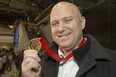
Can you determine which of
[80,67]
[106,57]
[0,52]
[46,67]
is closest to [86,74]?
[80,67]

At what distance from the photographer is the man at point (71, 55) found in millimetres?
1404

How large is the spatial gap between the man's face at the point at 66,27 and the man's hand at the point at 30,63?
275 mm

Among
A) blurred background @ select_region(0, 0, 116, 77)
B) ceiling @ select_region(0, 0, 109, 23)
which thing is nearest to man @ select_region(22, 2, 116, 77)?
blurred background @ select_region(0, 0, 116, 77)

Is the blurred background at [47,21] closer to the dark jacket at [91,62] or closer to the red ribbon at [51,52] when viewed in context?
the red ribbon at [51,52]

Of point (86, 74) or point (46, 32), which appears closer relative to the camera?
point (86, 74)

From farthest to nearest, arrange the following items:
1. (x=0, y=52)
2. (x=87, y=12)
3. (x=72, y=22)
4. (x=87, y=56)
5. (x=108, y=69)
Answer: (x=0, y=52) < (x=87, y=12) < (x=72, y=22) < (x=87, y=56) < (x=108, y=69)

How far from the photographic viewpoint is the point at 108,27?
2869 mm

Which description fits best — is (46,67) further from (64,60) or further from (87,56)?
(87,56)

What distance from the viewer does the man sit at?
140 centimetres

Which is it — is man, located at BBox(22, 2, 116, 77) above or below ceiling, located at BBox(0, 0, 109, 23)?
below

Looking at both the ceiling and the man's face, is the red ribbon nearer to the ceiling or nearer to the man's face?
the man's face

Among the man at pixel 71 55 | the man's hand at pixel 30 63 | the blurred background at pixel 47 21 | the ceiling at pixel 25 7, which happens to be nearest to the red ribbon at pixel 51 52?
the man at pixel 71 55

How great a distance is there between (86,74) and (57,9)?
1.97 ft

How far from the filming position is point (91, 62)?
4.67 feet
